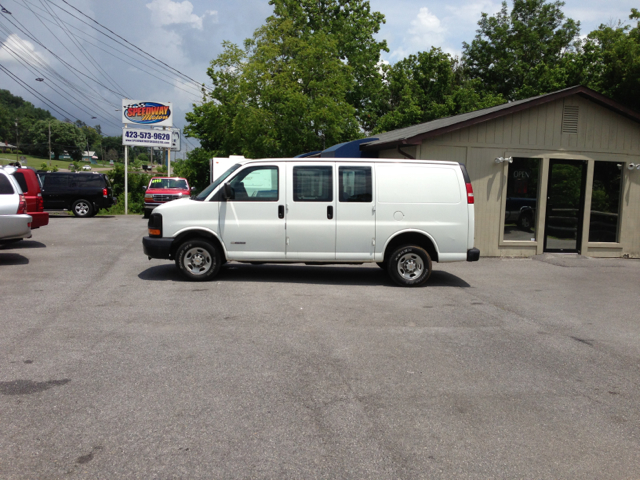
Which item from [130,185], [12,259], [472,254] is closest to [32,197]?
[12,259]

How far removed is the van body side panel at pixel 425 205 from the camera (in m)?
9.55

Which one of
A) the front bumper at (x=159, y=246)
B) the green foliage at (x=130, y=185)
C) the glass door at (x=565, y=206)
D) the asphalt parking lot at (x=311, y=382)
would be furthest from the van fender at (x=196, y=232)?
the green foliage at (x=130, y=185)

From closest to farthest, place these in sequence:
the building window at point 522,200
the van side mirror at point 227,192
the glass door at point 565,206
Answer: the van side mirror at point 227,192
the building window at point 522,200
the glass door at point 565,206

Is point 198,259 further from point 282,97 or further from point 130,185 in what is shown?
point 130,185

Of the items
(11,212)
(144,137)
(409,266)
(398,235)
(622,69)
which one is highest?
(622,69)

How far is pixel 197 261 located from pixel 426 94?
2901 centimetres

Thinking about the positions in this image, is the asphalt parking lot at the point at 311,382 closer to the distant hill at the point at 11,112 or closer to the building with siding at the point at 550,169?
the building with siding at the point at 550,169

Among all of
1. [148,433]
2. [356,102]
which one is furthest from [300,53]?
[148,433]

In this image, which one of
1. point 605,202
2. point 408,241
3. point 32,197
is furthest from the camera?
point 605,202

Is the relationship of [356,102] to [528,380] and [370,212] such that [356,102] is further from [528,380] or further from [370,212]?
[528,380]

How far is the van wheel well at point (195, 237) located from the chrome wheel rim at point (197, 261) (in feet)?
0.68

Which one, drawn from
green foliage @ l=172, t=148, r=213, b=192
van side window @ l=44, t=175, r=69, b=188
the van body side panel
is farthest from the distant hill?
the van body side panel

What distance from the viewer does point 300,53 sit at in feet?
89.0

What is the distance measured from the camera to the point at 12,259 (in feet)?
38.4
